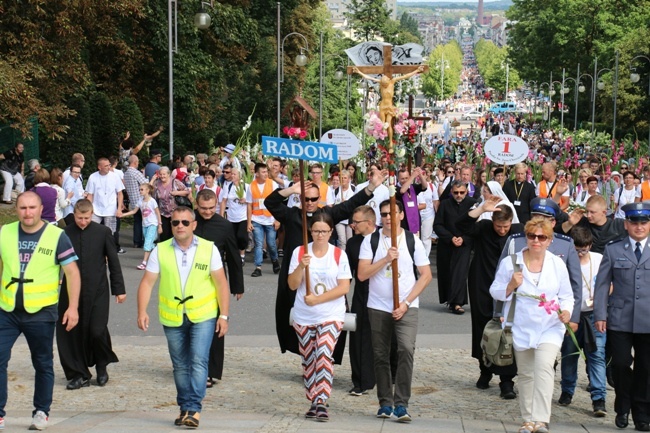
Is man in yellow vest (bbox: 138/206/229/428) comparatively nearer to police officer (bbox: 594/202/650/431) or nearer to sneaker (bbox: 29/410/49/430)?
sneaker (bbox: 29/410/49/430)

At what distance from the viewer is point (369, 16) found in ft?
302

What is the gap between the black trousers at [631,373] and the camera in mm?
8820

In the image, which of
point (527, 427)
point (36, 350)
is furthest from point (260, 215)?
A: point (527, 427)

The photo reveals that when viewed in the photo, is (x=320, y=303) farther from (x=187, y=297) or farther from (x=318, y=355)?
(x=187, y=297)

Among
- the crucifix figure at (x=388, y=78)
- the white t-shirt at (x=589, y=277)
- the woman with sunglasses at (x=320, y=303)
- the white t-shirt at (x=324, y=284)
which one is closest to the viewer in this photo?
the woman with sunglasses at (x=320, y=303)

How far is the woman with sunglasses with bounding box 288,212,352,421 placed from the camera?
9078mm

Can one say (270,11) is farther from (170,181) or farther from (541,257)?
(541,257)

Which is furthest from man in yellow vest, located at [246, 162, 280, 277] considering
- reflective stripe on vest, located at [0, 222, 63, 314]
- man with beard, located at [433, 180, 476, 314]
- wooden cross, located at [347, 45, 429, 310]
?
reflective stripe on vest, located at [0, 222, 63, 314]

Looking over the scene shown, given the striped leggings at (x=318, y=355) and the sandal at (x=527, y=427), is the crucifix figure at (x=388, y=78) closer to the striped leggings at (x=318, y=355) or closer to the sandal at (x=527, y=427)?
the striped leggings at (x=318, y=355)

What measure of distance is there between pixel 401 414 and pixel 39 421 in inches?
99.4

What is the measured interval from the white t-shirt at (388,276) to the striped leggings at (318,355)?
1.20 feet

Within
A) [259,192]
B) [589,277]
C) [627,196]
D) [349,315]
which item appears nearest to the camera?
[349,315]

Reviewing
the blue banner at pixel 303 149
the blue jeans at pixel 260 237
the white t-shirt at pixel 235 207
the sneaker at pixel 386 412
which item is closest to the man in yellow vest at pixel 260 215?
the blue jeans at pixel 260 237

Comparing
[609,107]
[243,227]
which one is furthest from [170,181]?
[609,107]
